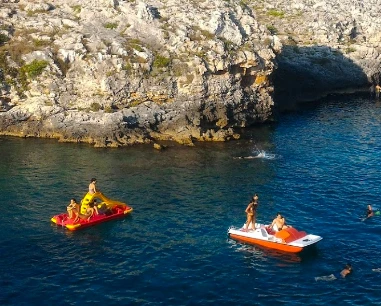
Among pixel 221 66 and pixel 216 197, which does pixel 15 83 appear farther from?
pixel 216 197

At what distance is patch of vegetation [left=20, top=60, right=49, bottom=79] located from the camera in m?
71.9

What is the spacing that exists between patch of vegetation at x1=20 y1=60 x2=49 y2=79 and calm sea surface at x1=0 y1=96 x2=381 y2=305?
29.0ft

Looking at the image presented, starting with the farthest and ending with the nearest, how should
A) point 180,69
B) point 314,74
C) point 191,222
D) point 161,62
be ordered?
point 314,74
point 161,62
point 180,69
point 191,222

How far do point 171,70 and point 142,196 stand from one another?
83.4ft

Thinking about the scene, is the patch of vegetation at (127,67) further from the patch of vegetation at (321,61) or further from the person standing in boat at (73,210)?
the patch of vegetation at (321,61)

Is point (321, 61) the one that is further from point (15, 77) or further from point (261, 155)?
point (15, 77)

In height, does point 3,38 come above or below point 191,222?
above

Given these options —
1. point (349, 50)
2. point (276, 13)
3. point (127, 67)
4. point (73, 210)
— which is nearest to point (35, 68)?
point (127, 67)

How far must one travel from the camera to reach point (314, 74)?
10438 centimetres

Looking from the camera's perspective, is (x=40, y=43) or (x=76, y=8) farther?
(x=76, y=8)

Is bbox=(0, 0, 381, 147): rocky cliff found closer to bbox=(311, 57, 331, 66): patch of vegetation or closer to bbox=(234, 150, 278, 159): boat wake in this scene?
bbox=(234, 150, 278, 159): boat wake

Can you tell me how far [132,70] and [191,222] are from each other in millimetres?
31316

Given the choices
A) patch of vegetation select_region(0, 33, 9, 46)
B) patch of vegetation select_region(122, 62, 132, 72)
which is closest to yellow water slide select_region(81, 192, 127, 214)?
patch of vegetation select_region(122, 62, 132, 72)

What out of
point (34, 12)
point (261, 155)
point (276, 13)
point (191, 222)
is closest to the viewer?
point (191, 222)
